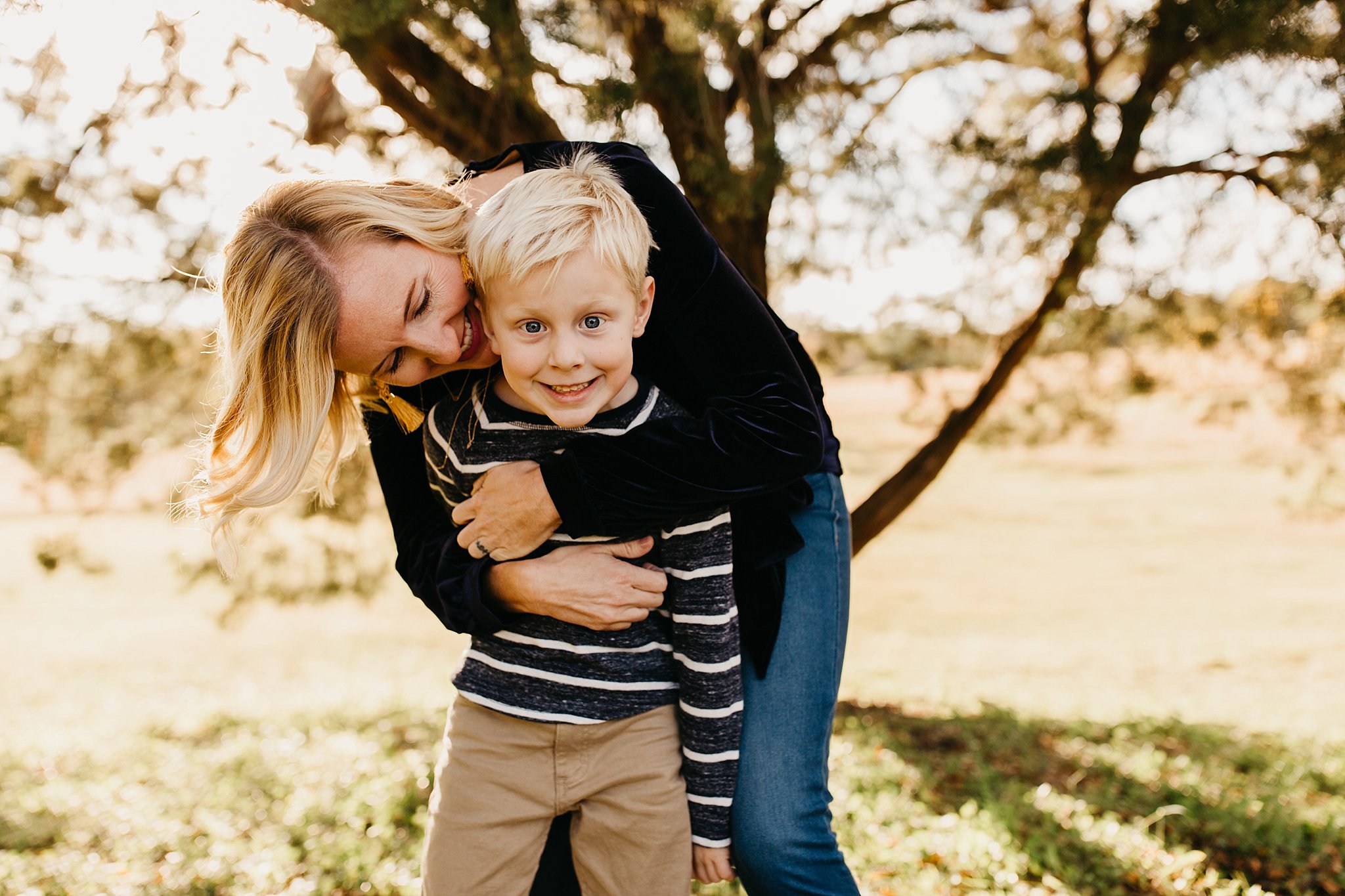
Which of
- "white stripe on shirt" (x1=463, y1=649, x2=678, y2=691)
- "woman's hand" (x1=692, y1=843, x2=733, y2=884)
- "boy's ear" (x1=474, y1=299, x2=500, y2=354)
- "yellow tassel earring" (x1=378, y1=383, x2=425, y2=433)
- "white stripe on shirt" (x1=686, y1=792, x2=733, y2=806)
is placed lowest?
"woman's hand" (x1=692, y1=843, x2=733, y2=884)

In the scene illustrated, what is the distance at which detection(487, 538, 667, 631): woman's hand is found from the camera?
70.1 inches

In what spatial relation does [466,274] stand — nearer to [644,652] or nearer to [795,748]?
[644,652]

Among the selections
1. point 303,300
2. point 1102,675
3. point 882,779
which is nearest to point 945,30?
point 882,779

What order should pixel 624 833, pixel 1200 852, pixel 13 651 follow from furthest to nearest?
pixel 13 651, pixel 1200 852, pixel 624 833

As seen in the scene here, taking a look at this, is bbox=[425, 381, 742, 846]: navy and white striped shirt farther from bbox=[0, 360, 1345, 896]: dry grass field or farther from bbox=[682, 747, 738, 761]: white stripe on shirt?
bbox=[0, 360, 1345, 896]: dry grass field

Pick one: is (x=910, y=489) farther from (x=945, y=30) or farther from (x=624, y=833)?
(x=624, y=833)

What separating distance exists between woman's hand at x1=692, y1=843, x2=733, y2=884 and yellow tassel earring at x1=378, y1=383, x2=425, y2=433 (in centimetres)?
106

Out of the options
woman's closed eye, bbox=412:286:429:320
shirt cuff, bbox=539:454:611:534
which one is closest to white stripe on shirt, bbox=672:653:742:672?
shirt cuff, bbox=539:454:611:534

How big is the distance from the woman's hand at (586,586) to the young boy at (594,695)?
5 centimetres

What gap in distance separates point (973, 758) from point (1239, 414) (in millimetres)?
3042

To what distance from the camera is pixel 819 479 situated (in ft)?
6.83

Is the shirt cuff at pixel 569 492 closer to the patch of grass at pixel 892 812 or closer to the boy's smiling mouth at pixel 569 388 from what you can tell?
the boy's smiling mouth at pixel 569 388

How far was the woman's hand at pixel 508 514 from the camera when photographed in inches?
A: 70.3

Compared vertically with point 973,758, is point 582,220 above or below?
above
